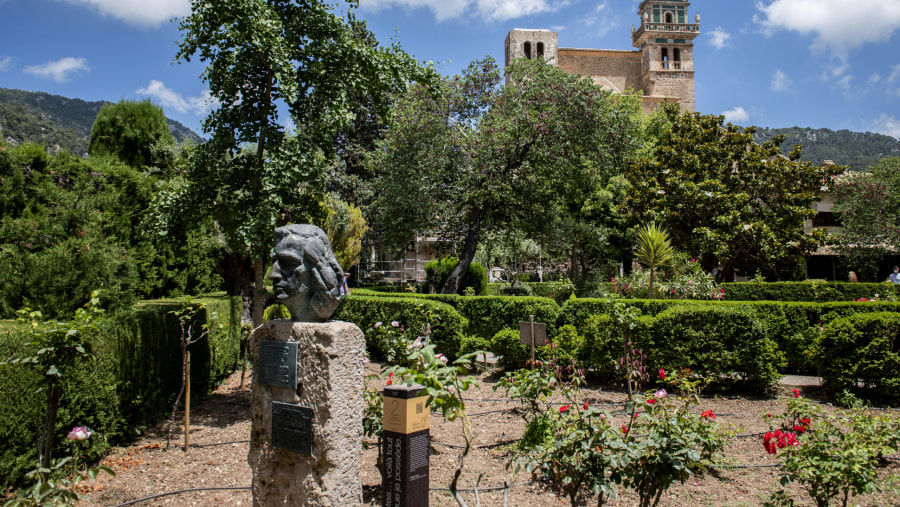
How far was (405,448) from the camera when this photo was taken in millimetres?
3496

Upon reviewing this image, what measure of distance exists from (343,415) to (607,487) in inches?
70.9

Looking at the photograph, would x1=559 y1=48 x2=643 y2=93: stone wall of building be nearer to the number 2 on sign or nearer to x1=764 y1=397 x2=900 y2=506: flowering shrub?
x1=764 y1=397 x2=900 y2=506: flowering shrub

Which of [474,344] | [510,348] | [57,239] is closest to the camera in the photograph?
[57,239]

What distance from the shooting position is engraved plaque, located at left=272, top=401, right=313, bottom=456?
11.4 ft

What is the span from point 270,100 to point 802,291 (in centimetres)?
1779

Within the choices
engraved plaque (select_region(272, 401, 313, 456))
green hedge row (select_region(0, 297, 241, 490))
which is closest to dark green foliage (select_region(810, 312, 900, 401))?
engraved plaque (select_region(272, 401, 313, 456))

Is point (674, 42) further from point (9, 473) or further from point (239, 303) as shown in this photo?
point (9, 473)

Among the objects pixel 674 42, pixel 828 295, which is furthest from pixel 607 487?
pixel 674 42

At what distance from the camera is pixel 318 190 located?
6848 millimetres

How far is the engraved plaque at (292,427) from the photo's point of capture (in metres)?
3.48

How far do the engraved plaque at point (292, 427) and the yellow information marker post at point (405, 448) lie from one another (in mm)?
539

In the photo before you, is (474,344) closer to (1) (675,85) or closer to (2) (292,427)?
(2) (292,427)

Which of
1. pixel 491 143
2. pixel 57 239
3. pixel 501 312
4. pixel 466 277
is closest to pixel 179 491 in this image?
pixel 57 239

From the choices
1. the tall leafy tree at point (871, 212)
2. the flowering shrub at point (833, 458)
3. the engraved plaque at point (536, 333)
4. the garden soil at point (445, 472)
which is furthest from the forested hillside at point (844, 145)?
the flowering shrub at point (833, 458)
